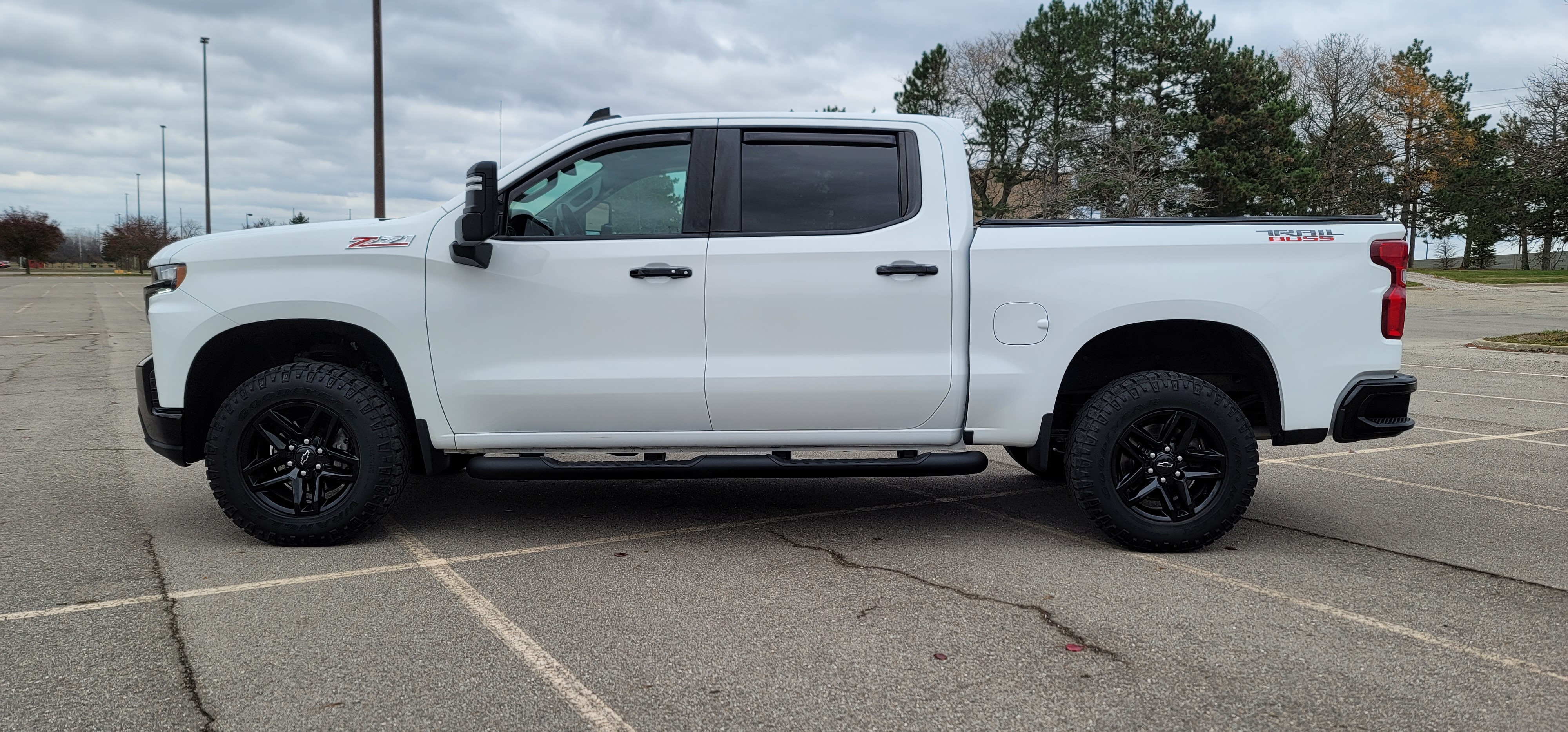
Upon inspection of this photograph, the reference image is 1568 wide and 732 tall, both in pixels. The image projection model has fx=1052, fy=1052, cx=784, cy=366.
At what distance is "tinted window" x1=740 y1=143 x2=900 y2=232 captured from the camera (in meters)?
4.73

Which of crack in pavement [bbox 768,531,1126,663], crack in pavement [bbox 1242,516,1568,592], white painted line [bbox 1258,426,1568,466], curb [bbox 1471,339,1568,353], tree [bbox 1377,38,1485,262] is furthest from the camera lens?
tree [bbox 1377,38,1485,262]

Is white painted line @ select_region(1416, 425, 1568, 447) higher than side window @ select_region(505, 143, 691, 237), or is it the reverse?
side window @ select_region(505, 143, 691, 237)

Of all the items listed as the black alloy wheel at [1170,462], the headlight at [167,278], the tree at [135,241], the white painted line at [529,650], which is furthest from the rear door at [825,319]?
the tree at [135,241]

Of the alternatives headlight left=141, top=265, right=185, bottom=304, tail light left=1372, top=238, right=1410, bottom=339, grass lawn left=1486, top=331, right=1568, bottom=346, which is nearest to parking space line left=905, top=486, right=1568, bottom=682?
tail light left=1372, top=238, right=1410, bottom=339

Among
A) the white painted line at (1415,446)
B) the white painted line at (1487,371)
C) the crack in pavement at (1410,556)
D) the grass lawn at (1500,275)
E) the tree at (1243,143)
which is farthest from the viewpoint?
the grass lawn at (1500,275)

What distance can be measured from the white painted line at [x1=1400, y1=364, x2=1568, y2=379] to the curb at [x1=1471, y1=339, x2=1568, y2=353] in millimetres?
3011

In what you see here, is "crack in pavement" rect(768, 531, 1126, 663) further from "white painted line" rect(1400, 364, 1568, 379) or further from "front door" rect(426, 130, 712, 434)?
"white painted line" rect(1400, 364, 1568, 379)

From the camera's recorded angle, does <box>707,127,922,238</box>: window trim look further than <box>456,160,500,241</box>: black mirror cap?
Yes

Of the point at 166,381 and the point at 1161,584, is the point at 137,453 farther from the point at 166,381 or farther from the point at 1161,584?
the point at 1161,584

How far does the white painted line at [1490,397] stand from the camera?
34.0 feet

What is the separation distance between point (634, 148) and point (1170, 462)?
9.20 ft

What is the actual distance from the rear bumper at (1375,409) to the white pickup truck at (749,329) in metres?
0.01

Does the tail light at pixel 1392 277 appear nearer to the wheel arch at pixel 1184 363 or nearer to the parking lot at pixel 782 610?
the wheel arch at pixel 1184 363

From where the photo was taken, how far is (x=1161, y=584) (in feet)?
14.1
